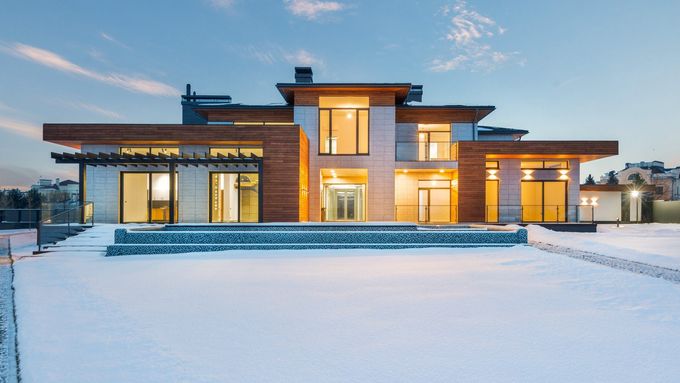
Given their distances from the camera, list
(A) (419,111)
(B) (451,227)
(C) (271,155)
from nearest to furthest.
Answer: (B) (451,227) < (C) (271,155) < (A) (419,111)

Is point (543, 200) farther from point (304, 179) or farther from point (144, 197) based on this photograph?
point (144, 197)

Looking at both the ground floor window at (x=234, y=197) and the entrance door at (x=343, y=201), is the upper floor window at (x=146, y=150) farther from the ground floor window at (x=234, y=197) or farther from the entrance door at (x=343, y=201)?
the entrance door at (x=343, y=201)

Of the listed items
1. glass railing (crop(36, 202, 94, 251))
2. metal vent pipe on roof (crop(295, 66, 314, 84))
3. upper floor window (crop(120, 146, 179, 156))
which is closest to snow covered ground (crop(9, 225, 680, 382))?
glass railing (crop(36, 202, 94, 251))

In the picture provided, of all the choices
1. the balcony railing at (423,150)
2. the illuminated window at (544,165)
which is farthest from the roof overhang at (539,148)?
the balcony railing at (423,150)

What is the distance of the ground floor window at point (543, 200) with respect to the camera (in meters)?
19.3

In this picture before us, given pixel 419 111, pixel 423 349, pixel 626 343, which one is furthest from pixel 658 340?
pixel 419 111

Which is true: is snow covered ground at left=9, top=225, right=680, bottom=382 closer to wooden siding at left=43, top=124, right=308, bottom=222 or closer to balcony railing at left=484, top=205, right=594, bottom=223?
wooden siding at left=43, top=124, right=308, bottom=222

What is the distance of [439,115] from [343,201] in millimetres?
7322

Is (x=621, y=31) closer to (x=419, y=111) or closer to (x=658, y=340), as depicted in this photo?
(x=419, y=111)

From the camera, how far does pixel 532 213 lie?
19500 millimetres

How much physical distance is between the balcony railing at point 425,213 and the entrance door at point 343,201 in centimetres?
216

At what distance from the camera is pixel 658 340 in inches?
152

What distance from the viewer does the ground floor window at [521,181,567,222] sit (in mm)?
19261

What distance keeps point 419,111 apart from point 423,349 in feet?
55.7
